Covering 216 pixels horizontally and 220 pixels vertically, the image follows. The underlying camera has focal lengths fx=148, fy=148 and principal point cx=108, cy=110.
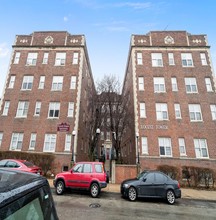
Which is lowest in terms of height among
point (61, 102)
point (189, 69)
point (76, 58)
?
point (61, 102)

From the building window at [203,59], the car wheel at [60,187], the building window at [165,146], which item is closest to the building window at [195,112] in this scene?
the building window at [165,146]

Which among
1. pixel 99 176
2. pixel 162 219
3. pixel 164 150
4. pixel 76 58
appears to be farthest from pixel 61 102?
pixel 162 219

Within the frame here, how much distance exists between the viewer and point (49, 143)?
18.1 meters

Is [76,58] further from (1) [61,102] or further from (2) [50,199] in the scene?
(2) [50,199]

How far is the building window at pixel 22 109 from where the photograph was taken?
63.6 feet

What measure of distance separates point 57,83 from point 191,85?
60.3 ft

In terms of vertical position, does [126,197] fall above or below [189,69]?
below

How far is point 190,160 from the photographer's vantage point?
55.3 feet

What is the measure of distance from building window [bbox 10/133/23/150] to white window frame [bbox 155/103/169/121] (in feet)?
56.7

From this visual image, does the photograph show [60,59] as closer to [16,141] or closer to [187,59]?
[16,141]

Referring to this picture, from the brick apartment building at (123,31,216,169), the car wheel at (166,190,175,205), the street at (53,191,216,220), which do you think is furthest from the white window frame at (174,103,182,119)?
the street at (53,191,216,220)

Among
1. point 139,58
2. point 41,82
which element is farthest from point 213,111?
point 41,82

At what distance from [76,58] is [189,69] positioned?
1615 centimetres

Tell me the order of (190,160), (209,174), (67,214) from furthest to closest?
(190,160) < (209,174) < (67,214)
